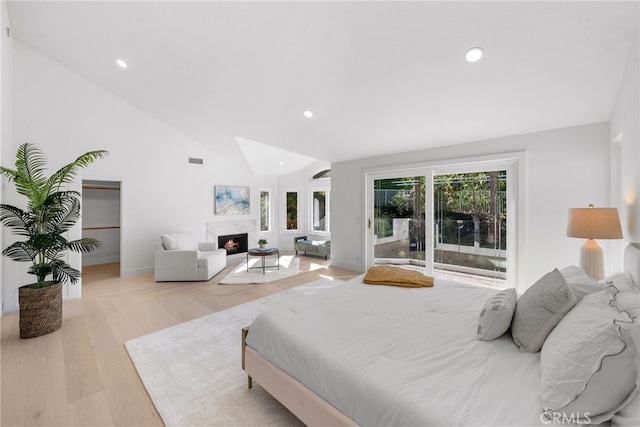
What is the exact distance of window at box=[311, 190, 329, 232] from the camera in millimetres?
7594

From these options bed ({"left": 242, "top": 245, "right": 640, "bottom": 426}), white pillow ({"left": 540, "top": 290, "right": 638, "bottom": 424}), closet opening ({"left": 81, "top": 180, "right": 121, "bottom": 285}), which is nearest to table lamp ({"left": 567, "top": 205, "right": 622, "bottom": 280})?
bed ({"left": 242, "top": 245, "right": 640, "bottom": 426})

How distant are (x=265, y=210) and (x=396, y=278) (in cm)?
573

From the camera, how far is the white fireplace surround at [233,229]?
6430 mm

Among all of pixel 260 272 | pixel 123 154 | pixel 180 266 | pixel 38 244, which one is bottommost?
pixel 260 272

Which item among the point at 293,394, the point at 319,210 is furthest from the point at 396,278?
the point at 319,210

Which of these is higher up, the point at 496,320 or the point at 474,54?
the point at 474,54

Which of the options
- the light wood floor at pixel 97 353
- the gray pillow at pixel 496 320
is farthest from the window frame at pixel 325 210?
the gray pillow at pixel 496 320

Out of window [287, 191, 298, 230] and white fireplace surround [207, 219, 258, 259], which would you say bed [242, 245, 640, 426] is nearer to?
white fireplace surround [207, 219, 258, 259]

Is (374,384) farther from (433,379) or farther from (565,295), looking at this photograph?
(565,295)

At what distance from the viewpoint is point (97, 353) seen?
8.09 feet

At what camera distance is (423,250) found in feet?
15.0

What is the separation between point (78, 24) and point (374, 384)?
485 centimetres

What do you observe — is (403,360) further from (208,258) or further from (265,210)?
(265,210)

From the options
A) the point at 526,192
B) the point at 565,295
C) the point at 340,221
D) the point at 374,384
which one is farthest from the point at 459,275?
the point at 374,384
